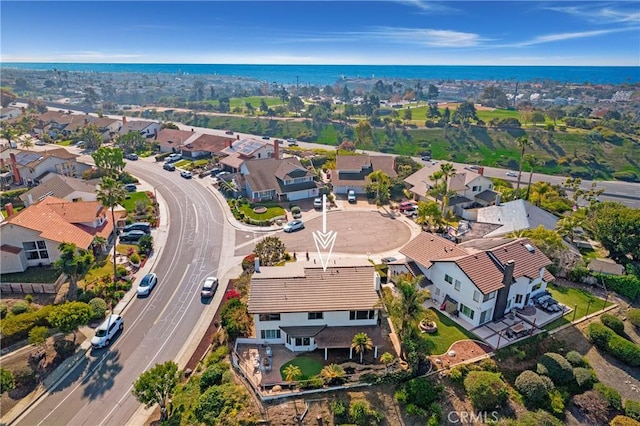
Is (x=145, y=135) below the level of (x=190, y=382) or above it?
above

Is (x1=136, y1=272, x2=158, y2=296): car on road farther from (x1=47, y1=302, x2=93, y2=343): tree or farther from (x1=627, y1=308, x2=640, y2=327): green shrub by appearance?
(x1=627, y1=308, x2=640, y2=327): green shrub

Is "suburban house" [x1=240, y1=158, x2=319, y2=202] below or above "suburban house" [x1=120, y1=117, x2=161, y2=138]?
below

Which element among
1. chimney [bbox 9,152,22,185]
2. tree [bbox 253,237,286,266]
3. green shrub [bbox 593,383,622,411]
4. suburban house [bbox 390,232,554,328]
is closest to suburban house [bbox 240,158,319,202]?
tree [bbox 253,237,286,266]

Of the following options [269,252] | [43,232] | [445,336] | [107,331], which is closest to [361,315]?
[445,336]

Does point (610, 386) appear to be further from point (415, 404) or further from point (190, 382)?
point (190, 382)

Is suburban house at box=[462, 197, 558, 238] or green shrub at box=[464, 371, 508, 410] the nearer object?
green shrub at box=[464, 371, 508, 410]

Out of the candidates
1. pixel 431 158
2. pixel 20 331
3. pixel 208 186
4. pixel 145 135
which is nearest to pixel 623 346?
pixel 20 331

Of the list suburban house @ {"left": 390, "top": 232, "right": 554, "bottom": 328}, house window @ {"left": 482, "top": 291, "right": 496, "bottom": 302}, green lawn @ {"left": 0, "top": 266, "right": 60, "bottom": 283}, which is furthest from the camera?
green lawn @ {"left": 0, "top": 266, "right": 60, "bottom": 283}

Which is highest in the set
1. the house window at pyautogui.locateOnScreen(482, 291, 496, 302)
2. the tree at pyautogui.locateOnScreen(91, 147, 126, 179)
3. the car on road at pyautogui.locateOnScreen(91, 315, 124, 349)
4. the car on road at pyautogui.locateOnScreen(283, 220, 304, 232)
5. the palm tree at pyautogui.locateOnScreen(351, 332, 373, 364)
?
the tree at pyautogui.locateOnScreen(91, 147, 126, 179)
